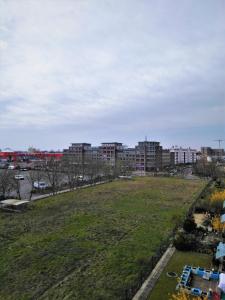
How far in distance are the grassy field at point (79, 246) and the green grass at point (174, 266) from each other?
139 cm

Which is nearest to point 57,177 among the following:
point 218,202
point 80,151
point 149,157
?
point 218,202

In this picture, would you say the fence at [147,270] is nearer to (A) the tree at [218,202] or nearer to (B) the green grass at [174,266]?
(B) the green grass at [174,266]

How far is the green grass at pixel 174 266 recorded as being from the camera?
1188 cm

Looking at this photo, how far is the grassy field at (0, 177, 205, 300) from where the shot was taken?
1286cm

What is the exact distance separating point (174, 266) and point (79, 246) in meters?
6.40

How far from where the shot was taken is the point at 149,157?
3974 inches

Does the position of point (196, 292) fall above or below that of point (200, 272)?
below

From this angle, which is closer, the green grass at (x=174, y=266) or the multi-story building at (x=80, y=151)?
the green grass at (x=174, y=266)

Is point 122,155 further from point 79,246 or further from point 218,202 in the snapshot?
point 79,246

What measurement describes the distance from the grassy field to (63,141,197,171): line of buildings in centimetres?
6245

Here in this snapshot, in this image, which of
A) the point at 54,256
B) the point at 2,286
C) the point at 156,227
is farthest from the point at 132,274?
the point at 156,227

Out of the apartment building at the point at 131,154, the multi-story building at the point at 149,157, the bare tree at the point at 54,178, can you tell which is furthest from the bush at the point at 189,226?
the multi-story building at the point at 149,157

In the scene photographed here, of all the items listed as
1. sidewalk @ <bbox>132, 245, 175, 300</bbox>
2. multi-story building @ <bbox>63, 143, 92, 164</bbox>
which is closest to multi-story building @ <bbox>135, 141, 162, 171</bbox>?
multi-story building @ <bbox>63, 143, 92, 164</bbox>

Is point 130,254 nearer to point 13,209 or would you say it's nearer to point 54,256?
point 54,256
